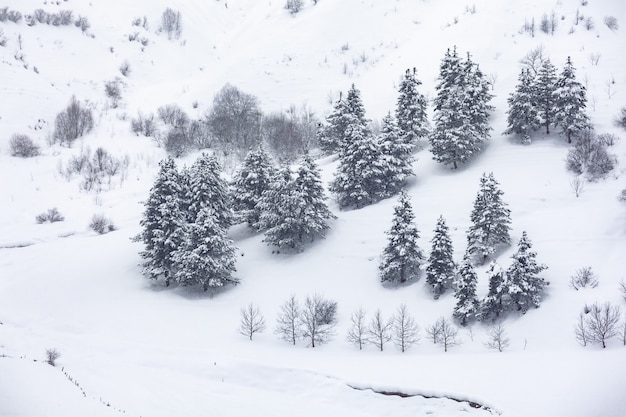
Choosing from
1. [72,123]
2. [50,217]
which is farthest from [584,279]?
[72,123]

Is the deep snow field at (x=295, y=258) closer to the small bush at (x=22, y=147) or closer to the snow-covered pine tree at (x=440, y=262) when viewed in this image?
the small bush at (x=22, y=147)

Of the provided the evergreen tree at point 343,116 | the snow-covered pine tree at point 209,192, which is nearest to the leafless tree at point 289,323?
the snow-covered pine tree at point 209,192

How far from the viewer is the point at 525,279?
28969 millimetres

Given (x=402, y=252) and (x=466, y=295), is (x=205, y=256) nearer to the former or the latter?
(x=402, y=252)

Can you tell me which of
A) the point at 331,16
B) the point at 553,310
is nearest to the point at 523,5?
the point at 331,16

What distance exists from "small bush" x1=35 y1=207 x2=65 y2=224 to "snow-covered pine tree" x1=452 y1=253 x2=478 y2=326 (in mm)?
33889

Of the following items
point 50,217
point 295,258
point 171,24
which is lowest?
point 295,258

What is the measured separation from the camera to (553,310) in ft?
92.8

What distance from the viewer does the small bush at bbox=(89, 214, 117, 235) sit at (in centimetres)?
4412

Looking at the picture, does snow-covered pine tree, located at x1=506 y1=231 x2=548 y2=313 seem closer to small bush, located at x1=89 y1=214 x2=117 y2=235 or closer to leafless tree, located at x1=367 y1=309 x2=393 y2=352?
leafless tree, located at x1=367 y1=309 x2=393 y2=352

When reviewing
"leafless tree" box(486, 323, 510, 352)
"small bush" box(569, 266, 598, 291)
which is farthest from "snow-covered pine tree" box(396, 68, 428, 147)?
"leafless tree" box(486, 323, 510, 352)

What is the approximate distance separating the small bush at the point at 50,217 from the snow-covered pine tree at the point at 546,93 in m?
42.8

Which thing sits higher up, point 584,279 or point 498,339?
point 584,279

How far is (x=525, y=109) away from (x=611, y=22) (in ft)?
73.5
